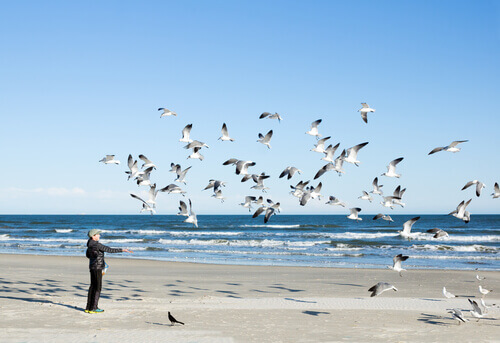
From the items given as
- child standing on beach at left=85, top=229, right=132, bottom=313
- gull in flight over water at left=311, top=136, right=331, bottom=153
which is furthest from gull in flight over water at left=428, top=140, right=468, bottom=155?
child standing on beach at left=85, top=229, right=132, bottom=313

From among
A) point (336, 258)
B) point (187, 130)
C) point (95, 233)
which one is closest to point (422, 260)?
point (336, 258)

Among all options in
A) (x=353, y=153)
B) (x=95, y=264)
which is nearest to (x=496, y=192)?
(x=353, y=153)

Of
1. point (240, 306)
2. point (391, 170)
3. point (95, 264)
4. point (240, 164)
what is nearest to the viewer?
point (95, 264)

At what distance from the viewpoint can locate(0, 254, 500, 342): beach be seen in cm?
913

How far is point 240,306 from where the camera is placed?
1187 centimetres

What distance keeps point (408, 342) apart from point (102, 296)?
23.2ft

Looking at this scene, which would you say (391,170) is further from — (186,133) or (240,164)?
(186,133)

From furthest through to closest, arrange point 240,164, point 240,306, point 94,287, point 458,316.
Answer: point 240,164
point 240,306
point 94,287
point 458,316

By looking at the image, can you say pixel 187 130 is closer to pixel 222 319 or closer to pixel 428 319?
pixel 222 319

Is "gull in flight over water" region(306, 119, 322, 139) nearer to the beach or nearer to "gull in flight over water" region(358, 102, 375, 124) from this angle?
"gull in flight over water" region(358, 102, 375, 124)

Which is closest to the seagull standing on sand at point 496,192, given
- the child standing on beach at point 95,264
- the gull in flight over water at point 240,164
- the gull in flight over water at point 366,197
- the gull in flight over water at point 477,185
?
the gull in flight over water at point 477,185

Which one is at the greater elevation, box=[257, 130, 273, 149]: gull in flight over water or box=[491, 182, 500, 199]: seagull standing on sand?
box=[257, 130, 273, 149]: gull in flight over water

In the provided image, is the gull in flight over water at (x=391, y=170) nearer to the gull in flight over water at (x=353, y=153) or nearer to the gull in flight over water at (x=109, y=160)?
the gull in flight over water at (x=353, y=153)

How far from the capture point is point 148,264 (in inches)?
864
